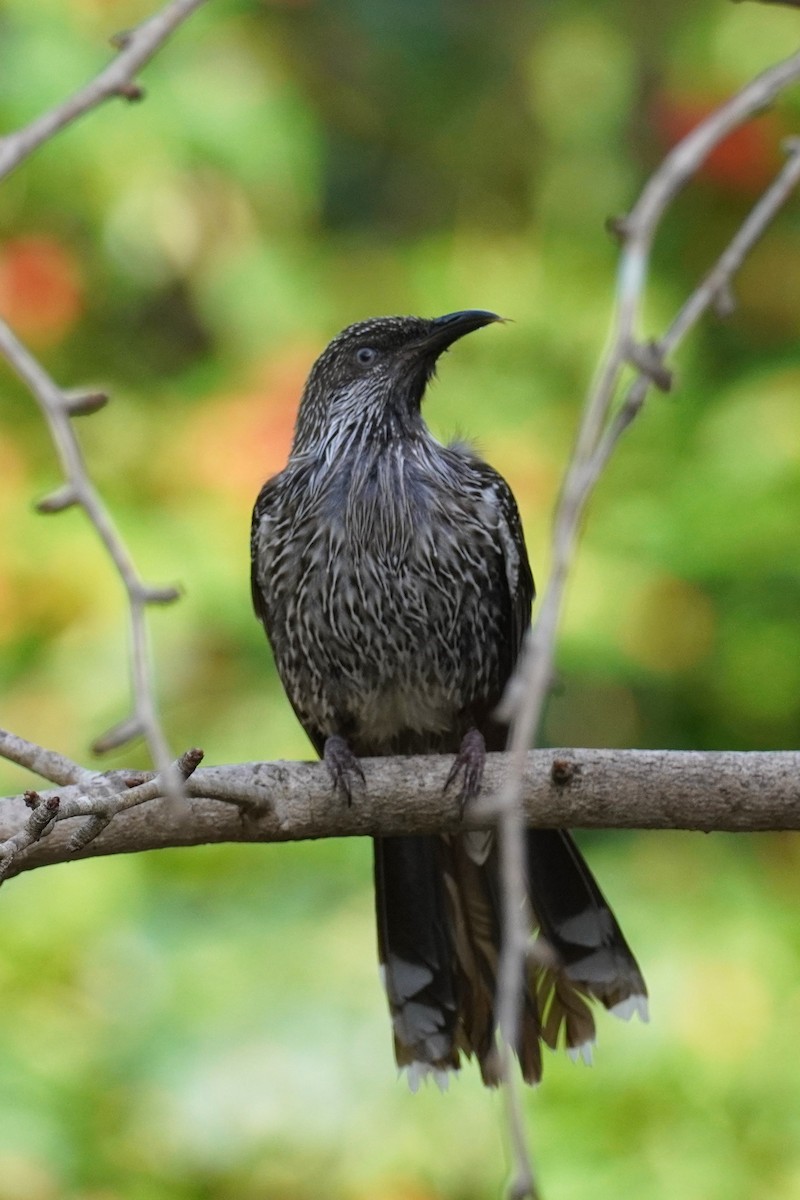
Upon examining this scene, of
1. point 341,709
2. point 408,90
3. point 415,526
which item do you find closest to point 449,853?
point 341,709

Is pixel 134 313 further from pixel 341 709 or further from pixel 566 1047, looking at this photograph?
pixel 566 1047

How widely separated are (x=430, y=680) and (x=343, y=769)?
25.9 inches

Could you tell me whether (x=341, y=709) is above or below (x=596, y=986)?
above

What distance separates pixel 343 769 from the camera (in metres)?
3.37

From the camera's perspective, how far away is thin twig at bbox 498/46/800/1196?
1382 mm

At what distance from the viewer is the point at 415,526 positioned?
3996 mm

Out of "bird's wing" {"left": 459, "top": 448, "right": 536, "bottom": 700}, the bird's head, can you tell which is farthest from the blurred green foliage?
"bird's wing" {"left": 459, "top": 448, "right": 536, "bottom": 700}

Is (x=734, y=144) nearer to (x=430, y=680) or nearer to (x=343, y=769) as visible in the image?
(x=430, y=680)

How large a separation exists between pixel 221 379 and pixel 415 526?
201cm

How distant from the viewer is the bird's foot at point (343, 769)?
328cm

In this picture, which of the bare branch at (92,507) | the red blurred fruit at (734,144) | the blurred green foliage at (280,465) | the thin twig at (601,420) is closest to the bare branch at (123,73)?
the bare branch at (92,507)

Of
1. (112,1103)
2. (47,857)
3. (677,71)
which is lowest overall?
(112,1103)

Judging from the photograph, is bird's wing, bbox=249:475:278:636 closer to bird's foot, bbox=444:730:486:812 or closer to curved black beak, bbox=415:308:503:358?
curved black beak, bbox=415:308:503:358

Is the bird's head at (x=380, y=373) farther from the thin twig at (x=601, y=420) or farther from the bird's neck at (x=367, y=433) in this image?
the thin twig at (x=601, y=420)
